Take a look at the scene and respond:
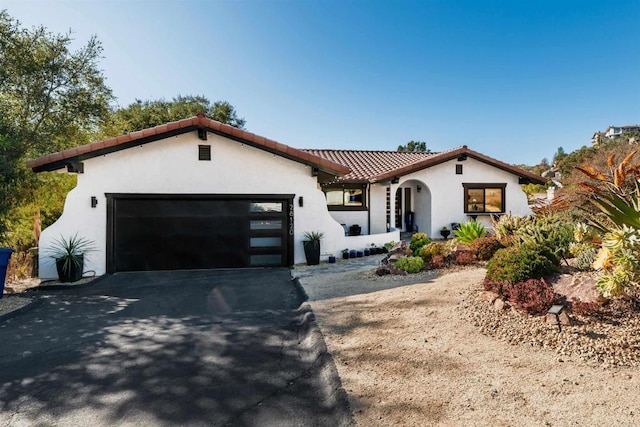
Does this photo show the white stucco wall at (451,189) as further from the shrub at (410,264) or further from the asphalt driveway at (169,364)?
the asphalt driveway at (169,364)

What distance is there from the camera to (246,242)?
→ 34.7ft

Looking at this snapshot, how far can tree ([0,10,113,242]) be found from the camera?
376 inches

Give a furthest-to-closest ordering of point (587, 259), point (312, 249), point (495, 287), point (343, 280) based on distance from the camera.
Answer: point (312, 249) < point (343, 280) < point (587, 259) < point (495, 287)

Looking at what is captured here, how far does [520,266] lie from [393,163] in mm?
13989

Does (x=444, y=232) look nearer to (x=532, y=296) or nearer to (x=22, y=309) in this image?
(x=532, y=296)

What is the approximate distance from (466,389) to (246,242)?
28.0 ft

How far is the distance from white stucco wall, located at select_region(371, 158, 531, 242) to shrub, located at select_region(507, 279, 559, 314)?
11.1 meters

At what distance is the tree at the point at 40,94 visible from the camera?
31.4 ft

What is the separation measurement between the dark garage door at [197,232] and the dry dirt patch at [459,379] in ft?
19.9

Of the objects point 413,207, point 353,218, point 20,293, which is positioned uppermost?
point 413,207

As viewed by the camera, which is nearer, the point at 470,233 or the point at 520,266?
the point at 520,266

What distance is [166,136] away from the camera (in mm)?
9789

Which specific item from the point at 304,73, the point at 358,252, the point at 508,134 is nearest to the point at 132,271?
the point at 358,252

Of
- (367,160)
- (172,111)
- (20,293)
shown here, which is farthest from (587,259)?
(172,111)
